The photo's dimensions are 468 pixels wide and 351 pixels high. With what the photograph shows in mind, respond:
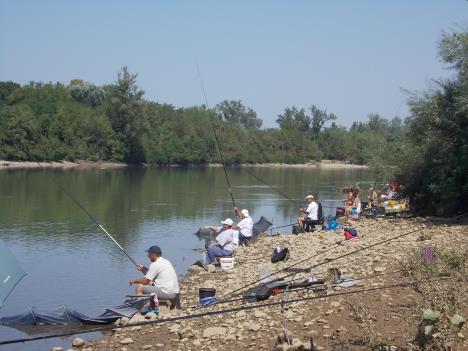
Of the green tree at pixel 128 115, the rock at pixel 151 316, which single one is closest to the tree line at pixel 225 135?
the green tree at pixel 128 115

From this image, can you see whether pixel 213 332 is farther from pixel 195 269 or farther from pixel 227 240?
pixel 227 240

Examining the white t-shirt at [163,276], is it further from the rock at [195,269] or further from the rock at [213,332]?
the rock at [195,269]

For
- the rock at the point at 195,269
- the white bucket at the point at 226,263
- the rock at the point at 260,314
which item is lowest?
the rock at the point at 195,269

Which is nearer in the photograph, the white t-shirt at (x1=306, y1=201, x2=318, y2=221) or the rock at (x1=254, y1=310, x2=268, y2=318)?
the rock at (x1=254, y1=310, x2=268, y2=318)

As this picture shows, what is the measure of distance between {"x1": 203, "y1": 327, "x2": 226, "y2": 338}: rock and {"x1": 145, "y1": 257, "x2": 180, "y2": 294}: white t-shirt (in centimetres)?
228

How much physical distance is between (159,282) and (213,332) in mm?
2533

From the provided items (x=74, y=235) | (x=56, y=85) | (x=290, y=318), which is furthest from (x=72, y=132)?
(x=290, y=318)

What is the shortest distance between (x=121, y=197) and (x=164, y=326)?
27.0m

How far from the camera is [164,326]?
9305 millimetres

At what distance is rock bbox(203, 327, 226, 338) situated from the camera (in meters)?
8.44

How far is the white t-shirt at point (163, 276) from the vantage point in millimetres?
10828

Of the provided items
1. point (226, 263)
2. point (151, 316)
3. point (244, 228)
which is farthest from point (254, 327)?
point (244, 228)

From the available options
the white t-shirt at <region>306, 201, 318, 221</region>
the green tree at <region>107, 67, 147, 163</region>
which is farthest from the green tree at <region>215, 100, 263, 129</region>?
the white t-shirt at <region>306, 201, 318, 221</region>

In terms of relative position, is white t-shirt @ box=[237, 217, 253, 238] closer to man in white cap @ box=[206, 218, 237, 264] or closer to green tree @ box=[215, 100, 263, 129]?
man in white cap @ box=[206, 218, 237, 264]
